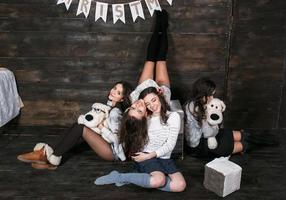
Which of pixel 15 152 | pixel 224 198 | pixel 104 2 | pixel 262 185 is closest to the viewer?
pixel 224 198

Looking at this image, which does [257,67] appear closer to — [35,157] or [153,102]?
[153,102]

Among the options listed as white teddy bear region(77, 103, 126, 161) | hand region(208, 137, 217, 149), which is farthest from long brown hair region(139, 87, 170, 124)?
hand region(208, 137, 217, 149)

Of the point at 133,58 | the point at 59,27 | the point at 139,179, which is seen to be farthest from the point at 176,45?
the point at 139,179

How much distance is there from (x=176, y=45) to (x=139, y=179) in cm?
144

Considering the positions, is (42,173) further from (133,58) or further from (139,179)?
(133,58)

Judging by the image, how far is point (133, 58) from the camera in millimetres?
3568

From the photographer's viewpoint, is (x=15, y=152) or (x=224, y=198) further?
(x=15, y=152)

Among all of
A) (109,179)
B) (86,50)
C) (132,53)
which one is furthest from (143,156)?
(86,50)

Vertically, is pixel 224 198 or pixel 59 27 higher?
pixel 59 27

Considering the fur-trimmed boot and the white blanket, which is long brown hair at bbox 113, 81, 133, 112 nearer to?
the fur-trimmed boot

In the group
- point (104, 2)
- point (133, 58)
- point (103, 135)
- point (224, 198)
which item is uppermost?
point (104, 2)

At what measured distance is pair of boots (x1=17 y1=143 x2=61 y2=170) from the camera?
2855 mm

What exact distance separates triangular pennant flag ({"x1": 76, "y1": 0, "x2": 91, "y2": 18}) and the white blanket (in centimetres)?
82

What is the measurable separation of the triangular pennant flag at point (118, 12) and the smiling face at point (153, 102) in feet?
3.21
